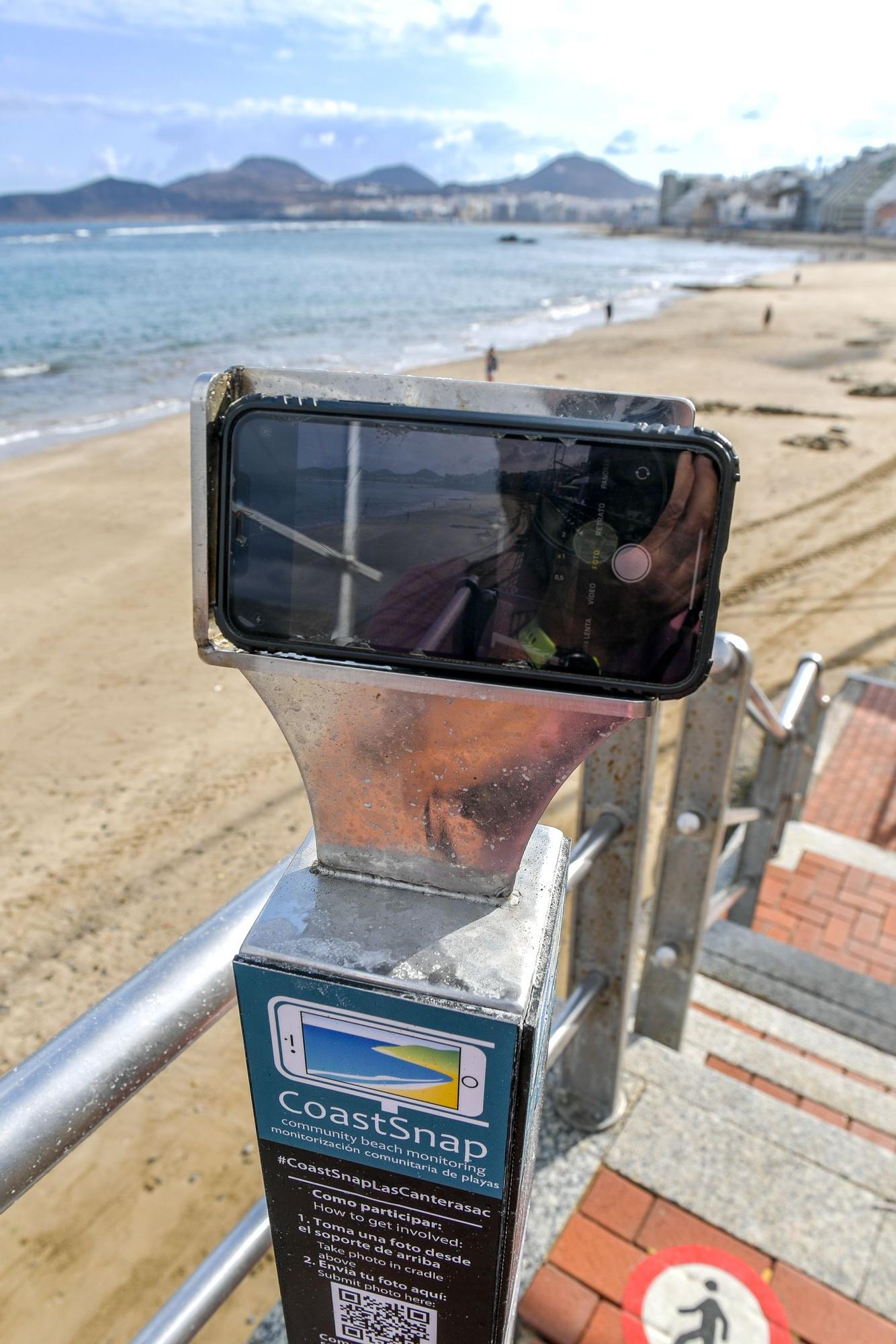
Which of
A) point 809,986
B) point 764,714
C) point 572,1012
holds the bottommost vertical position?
point 809,986

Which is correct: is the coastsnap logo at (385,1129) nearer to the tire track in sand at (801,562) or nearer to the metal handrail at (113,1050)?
the metal handrail at (113,1050)

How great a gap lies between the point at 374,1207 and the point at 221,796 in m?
5.78

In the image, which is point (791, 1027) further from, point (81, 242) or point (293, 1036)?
point (81, 242)

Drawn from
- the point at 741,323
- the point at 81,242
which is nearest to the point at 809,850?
the point at 741,323

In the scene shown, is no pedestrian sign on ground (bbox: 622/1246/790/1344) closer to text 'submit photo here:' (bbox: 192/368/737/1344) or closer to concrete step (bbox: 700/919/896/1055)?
text 'submit photo here:' (bbox: 192/368/737/1344)

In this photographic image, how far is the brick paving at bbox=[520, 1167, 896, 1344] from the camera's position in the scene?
1.75m

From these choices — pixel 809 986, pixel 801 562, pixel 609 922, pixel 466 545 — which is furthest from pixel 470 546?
pixel 801 562

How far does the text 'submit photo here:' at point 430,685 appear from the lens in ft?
2.27

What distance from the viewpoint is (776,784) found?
3.59m

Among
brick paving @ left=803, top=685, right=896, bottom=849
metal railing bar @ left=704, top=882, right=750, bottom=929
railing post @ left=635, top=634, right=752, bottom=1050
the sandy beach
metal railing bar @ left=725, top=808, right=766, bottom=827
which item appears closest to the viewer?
railing post @ left=635, top=634, right=752, bottom=1050

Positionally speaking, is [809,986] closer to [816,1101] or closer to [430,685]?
[816,1101]

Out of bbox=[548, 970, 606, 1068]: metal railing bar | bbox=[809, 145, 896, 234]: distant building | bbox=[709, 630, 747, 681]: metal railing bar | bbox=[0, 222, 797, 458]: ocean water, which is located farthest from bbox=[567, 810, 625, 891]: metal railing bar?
bbox=[809, 145, 896, 234]: distant building

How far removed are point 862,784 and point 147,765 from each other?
5181mm

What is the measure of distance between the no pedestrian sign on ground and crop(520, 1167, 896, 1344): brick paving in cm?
2
